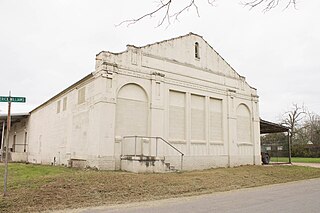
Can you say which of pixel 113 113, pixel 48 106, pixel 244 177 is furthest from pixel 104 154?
pixel 48 106

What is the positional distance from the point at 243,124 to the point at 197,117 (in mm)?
5595

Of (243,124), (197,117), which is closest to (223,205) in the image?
(197,117)

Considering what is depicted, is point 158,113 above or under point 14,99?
above

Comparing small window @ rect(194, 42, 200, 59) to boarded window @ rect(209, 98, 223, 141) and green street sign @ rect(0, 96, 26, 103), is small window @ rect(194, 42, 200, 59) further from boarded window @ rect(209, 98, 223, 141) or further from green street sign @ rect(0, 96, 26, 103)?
green street sign @ rect(0, 96, 26, 103)

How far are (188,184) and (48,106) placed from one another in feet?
62.1

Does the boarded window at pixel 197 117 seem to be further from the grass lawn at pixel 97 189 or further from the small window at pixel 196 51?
the grass lawn at pixel 97 189

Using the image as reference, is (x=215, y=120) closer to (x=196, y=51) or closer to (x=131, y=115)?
(x=196, y=51)

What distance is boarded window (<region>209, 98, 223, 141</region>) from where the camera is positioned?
2214 cm

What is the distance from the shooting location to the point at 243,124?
24922 millimetres

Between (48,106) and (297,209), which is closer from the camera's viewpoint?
(297,209)

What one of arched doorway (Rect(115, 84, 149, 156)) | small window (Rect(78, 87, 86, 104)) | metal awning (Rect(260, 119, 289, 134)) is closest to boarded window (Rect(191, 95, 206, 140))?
arched doorway (Rect(115, 84, 149, 156))

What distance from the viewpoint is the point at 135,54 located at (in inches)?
739

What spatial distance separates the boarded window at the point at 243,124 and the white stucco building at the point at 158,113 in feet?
0.27

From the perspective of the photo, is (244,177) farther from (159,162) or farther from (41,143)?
(41,143)
